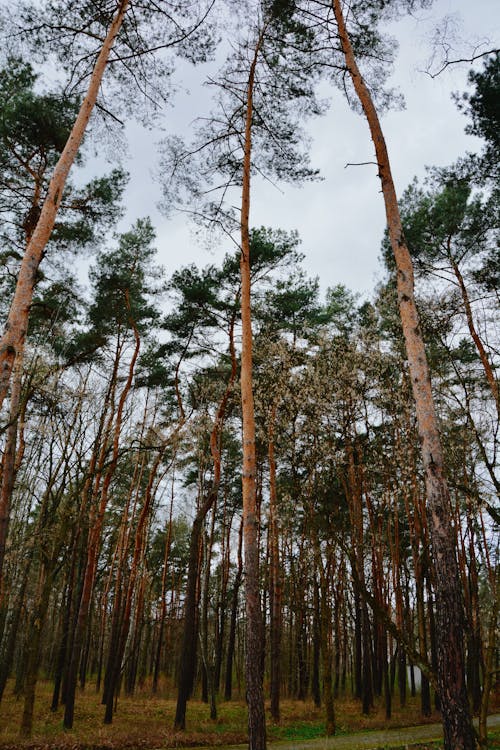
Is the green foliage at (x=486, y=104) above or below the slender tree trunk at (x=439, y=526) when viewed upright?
above

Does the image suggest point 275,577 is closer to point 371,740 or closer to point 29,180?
point 371,740

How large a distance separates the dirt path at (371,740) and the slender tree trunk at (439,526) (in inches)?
232

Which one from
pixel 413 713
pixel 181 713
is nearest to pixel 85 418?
pixel 181 713

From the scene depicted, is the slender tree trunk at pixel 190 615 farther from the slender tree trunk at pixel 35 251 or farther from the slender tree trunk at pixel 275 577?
the slender tree trunk at pixel 35 251

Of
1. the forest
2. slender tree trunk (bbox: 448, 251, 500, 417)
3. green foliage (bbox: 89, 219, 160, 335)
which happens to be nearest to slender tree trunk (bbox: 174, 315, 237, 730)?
the forest

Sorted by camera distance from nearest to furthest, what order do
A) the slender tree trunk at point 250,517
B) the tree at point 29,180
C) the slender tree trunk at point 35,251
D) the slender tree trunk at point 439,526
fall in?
the slender tree trunk at point 439,526, the slender tree trunk at point 35,251, the slender tree trunk at point 250,517, the tree at point 29,180

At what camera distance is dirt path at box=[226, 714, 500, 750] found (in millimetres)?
8844

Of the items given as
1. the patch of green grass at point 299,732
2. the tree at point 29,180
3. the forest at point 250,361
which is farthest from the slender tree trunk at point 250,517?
the patch of green grass at point 299,732

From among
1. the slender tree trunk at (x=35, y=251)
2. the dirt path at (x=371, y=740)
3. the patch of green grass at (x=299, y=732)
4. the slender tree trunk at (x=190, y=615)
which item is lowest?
the patch of green grass at (x=299, y=732)

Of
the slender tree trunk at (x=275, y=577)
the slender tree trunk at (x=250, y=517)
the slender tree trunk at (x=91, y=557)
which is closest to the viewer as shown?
the slender tree trunk at (x=250, y=517)

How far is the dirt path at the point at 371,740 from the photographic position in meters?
8.84

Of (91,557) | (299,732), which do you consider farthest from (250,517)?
(299,732)

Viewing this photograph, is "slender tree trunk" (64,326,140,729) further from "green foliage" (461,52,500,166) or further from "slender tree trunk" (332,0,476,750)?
"green foliage" (461,52,500,166)

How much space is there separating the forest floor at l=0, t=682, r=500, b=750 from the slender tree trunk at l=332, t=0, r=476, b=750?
15.3 ft
